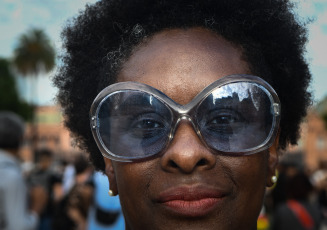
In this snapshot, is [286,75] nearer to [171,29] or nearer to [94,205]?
[171,29]

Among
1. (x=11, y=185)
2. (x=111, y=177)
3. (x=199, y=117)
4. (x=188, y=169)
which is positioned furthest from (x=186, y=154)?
(x=11, y=185)

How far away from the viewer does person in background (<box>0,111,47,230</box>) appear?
3.81 metres

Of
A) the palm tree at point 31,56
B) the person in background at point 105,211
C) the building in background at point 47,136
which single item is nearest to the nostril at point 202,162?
the person in background at point 105,211

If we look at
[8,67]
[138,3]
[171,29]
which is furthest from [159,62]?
[8,67]

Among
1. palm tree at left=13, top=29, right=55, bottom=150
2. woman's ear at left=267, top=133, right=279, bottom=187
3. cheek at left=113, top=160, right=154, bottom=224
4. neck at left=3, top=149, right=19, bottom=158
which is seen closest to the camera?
cheek at left=113, top=160, right=154, bottom=224

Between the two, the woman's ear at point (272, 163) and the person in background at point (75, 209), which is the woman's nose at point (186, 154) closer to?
the woman's ear at point (272, 163)

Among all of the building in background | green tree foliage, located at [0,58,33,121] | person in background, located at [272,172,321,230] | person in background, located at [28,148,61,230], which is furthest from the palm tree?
person in background, located at [272,172,321,230]

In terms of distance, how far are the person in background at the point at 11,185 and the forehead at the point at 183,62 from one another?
2480 millimetres

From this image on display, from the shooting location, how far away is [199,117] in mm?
1586

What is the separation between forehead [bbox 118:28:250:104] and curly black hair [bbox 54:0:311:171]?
49 millimetres

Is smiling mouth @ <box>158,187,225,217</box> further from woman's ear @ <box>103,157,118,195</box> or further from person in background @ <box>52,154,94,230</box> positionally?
person in background @ <box>52,154,94,230</box>

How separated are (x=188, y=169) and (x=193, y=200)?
0.11 meters

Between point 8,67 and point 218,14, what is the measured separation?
54271 millimetres

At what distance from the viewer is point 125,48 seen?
184 cm
